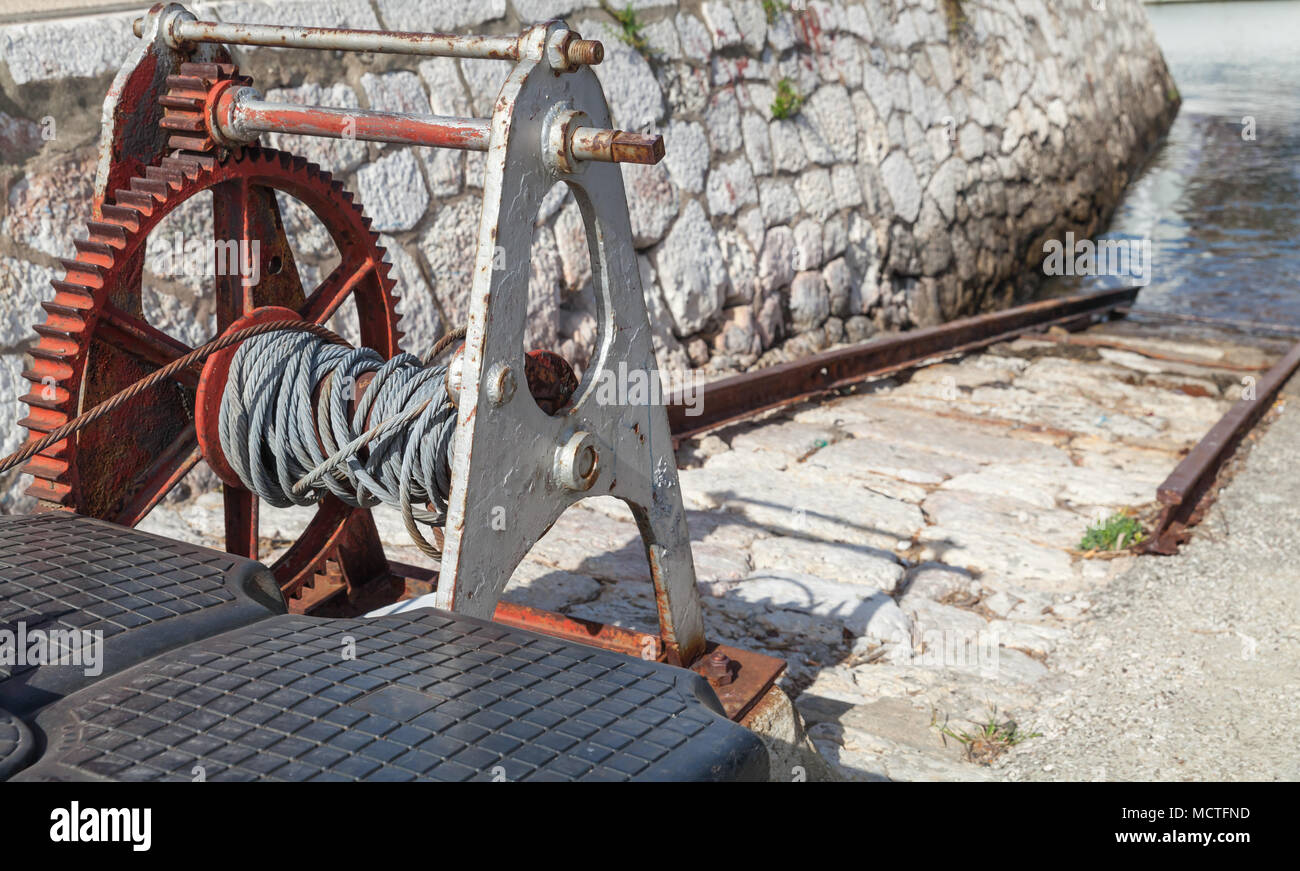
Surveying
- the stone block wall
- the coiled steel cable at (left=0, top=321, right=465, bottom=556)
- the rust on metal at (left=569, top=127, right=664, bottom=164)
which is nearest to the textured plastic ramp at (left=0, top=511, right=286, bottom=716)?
the coiled steel cable at (left=0, top=321, right=465, bottom=556)

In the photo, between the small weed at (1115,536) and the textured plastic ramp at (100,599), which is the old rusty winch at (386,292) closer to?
the textured plastic ramp at (100,599)

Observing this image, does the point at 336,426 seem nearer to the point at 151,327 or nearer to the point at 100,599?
the point at 151,327

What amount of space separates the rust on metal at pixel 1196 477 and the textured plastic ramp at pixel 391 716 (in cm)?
272

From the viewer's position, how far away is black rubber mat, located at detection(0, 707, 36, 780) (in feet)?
3.06

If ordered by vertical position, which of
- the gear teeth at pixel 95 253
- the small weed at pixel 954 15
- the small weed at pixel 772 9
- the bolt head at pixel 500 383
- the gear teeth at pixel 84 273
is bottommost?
the bolt head at pixel 500 383

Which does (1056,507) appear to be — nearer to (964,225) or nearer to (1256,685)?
(1256,685)

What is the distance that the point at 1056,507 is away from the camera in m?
3.96

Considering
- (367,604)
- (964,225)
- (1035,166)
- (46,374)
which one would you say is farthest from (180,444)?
(1035,166)

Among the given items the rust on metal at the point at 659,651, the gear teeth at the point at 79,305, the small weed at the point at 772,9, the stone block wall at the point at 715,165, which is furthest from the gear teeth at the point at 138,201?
the small weed at the point at 772,9

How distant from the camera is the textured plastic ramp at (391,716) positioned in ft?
3.09

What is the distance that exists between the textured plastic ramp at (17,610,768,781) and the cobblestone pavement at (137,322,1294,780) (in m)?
1.40

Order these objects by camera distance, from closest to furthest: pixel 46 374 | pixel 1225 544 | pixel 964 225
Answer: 1. pixel 46 374
2. pixel 1225 544
3. pixel 964 225

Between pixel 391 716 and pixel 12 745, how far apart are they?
31cm

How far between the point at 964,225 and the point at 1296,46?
2249cm
